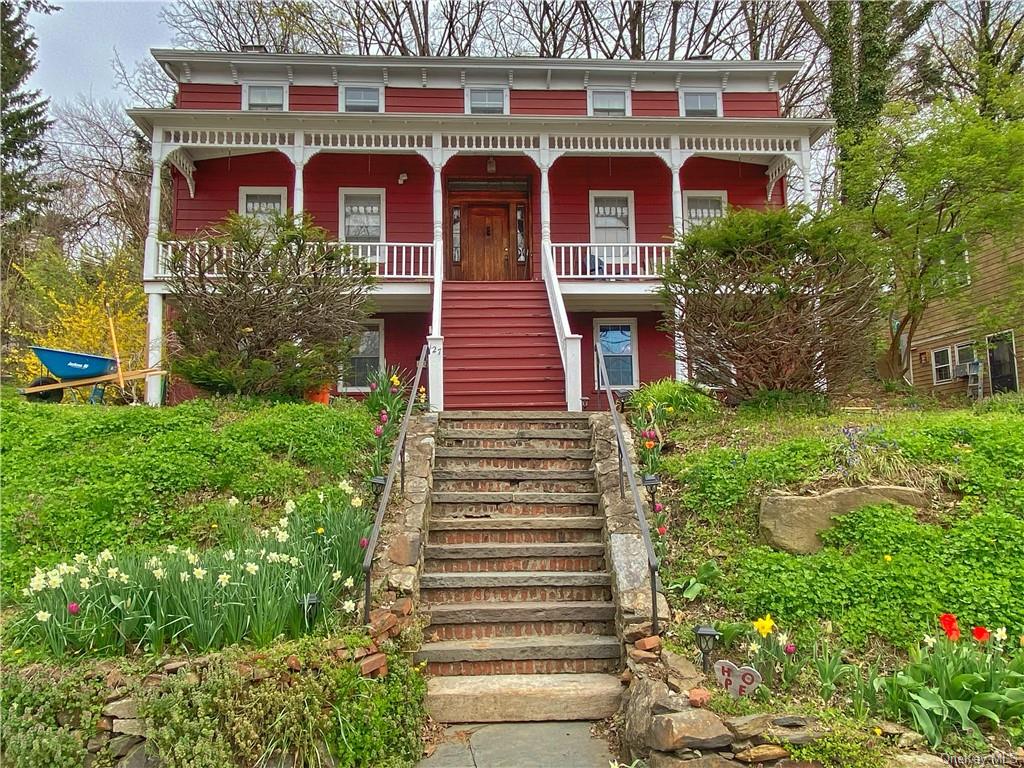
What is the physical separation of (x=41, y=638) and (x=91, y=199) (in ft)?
76.5

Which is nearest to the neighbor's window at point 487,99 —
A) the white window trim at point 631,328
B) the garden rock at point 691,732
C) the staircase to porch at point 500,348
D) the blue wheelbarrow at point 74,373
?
the staircase to porch at point 500,348

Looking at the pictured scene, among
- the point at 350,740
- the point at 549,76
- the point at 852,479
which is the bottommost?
the point at 350,740

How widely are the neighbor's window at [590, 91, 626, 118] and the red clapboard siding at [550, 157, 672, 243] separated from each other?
4.61 feet

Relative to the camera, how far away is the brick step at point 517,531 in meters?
5.45

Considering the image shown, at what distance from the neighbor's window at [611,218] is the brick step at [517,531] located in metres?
9.52

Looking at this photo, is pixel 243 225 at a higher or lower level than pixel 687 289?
higher

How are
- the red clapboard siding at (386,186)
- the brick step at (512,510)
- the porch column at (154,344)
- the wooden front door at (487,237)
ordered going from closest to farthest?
the brick step at (512,510) < the porch column at (154,344) < the red clapboard siding at (386,186) < the wooden front door at (487,237)

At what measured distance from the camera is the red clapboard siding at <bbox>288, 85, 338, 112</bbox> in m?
14.1

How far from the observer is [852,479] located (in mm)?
5023

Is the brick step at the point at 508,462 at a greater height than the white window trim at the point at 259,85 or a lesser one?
lesser

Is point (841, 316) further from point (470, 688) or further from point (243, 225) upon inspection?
point (243, 225)

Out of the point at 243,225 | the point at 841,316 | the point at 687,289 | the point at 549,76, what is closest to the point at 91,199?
the point at 549,76

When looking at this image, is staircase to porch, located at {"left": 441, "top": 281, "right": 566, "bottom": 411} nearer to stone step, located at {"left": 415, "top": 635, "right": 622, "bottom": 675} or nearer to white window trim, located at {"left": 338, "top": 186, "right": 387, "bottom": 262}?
white window trim, located at {"left": 338, "top": 186, "right": 387, "bottom": 262}

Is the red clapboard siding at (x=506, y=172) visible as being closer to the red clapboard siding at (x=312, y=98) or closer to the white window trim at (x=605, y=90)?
the white window trim at (x=605, y=90)
